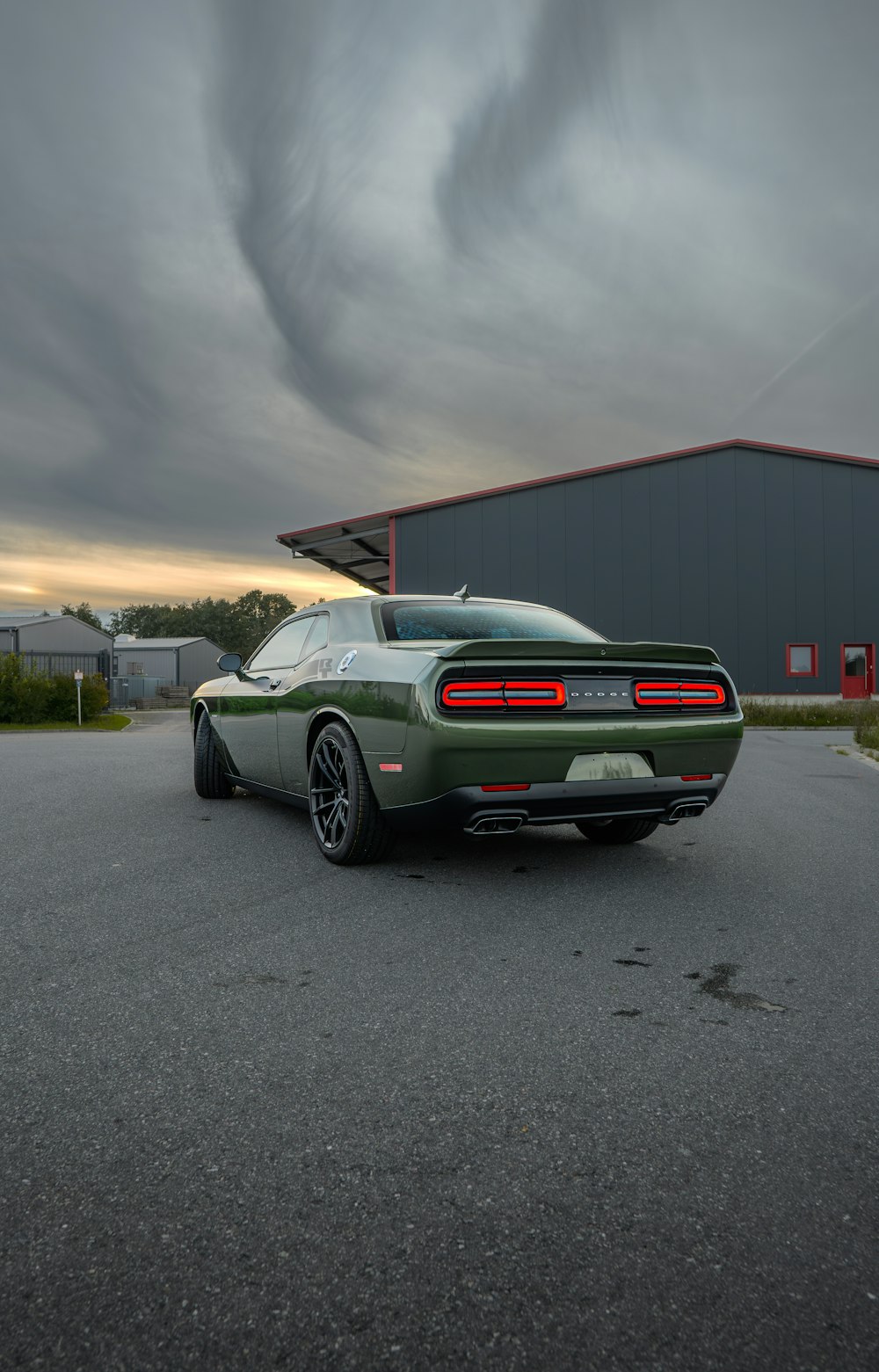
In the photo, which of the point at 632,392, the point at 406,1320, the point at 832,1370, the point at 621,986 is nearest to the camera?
the point at 832,1370

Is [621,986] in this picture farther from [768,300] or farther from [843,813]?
[768,300]

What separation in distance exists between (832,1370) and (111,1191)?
1318mm

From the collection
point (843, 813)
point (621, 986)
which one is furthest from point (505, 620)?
point (843, 813)

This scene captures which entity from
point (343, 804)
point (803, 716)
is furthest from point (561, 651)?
point (803, 716)

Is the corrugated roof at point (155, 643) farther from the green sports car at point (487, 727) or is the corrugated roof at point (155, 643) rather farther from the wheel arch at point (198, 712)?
the green sports car at point (487, 727)

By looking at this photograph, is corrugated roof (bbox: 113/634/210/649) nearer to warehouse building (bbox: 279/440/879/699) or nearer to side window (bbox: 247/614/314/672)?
warehouse building (bbox: 279/440/879/699)

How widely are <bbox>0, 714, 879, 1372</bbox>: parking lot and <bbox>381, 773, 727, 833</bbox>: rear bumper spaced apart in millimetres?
372

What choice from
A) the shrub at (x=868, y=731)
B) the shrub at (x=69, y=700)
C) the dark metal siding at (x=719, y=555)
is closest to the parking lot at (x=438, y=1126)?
the shrub at (x=868, y=731)

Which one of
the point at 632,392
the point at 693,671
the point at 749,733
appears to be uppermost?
the point at 632,392

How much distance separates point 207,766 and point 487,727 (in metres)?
3.78

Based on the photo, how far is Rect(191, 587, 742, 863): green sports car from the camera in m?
4.09

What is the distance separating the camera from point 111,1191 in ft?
5.79

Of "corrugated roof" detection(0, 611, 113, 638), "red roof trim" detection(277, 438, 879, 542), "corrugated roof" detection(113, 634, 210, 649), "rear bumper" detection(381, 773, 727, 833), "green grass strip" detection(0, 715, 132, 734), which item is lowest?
"green grass strip" detection(0, 715, 132, 734)

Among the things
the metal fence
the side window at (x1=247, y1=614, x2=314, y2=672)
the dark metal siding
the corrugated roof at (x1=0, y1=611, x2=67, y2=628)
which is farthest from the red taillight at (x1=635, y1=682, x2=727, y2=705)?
the corrugated roof at (x1=0, y1=611, x2=67, y2=628)
